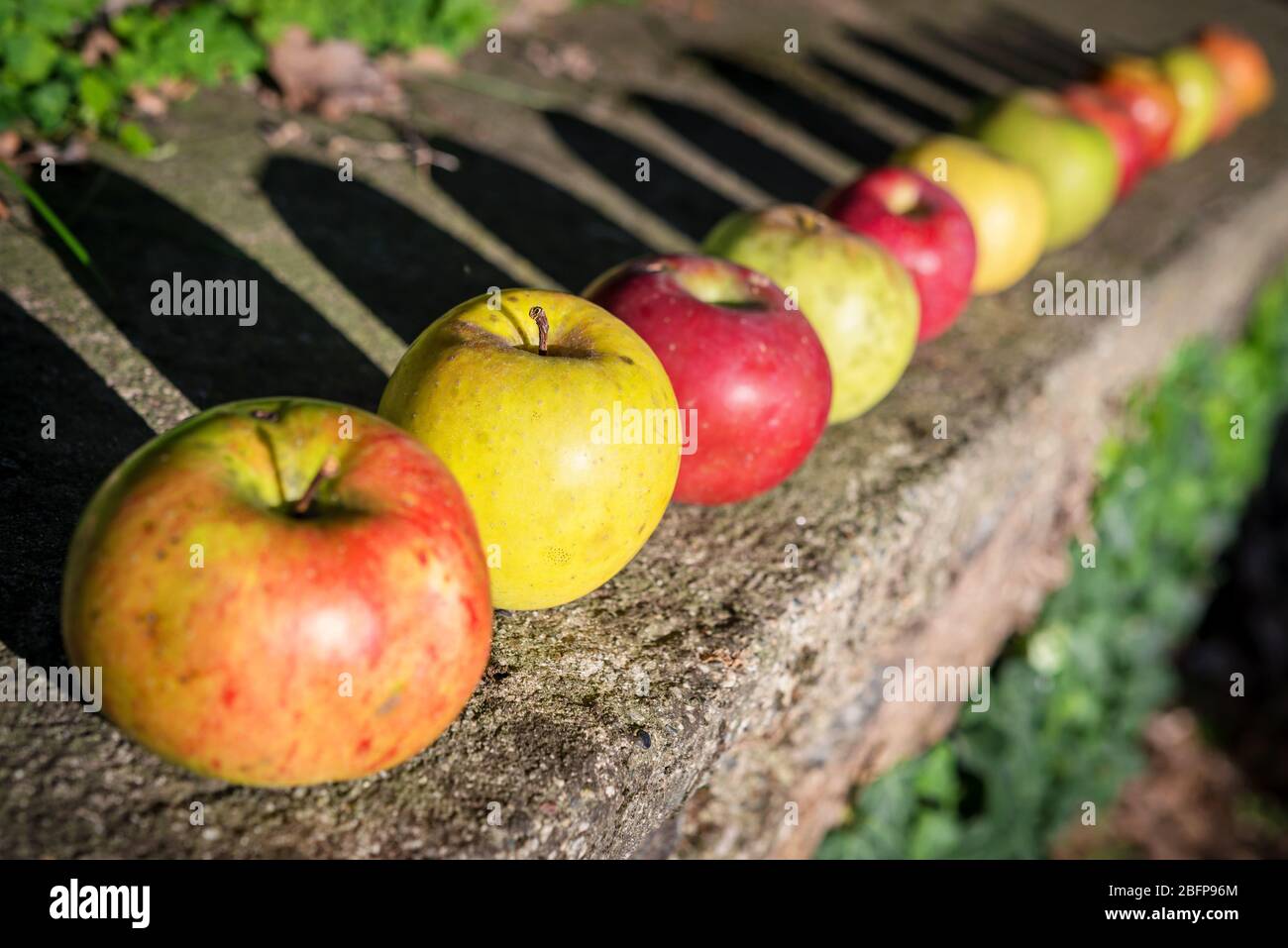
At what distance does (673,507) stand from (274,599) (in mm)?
955

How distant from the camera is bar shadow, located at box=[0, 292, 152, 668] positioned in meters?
1.39

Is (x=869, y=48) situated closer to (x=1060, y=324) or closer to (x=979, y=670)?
(x=1060, y=324)

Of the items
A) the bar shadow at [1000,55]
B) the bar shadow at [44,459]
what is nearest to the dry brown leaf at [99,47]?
the bar shadow at [44,459]

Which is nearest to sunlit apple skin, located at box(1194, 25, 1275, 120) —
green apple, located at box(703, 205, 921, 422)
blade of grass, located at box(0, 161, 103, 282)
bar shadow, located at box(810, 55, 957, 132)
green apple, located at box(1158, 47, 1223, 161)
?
green apple, located at box(1158, 47, 1223, 161)

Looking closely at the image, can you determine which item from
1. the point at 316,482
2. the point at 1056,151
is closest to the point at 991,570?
the point at 1056,151

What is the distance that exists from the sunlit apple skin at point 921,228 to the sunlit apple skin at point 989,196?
231 mm

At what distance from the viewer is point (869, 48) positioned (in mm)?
4852

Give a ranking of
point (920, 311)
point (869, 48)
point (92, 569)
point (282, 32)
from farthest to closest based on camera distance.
Answer: point (869, 48), point (282, 32), point (920, 311), point (92, 569)

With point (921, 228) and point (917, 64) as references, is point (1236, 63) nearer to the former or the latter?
point (917, 64)

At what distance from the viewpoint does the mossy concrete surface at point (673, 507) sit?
1.31 m

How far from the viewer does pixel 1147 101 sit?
377 centimetres

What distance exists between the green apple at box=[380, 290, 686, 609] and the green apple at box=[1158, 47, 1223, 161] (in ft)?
11.1

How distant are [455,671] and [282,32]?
2.29 meters

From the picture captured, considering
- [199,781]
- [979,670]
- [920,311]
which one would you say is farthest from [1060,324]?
[199,781]
